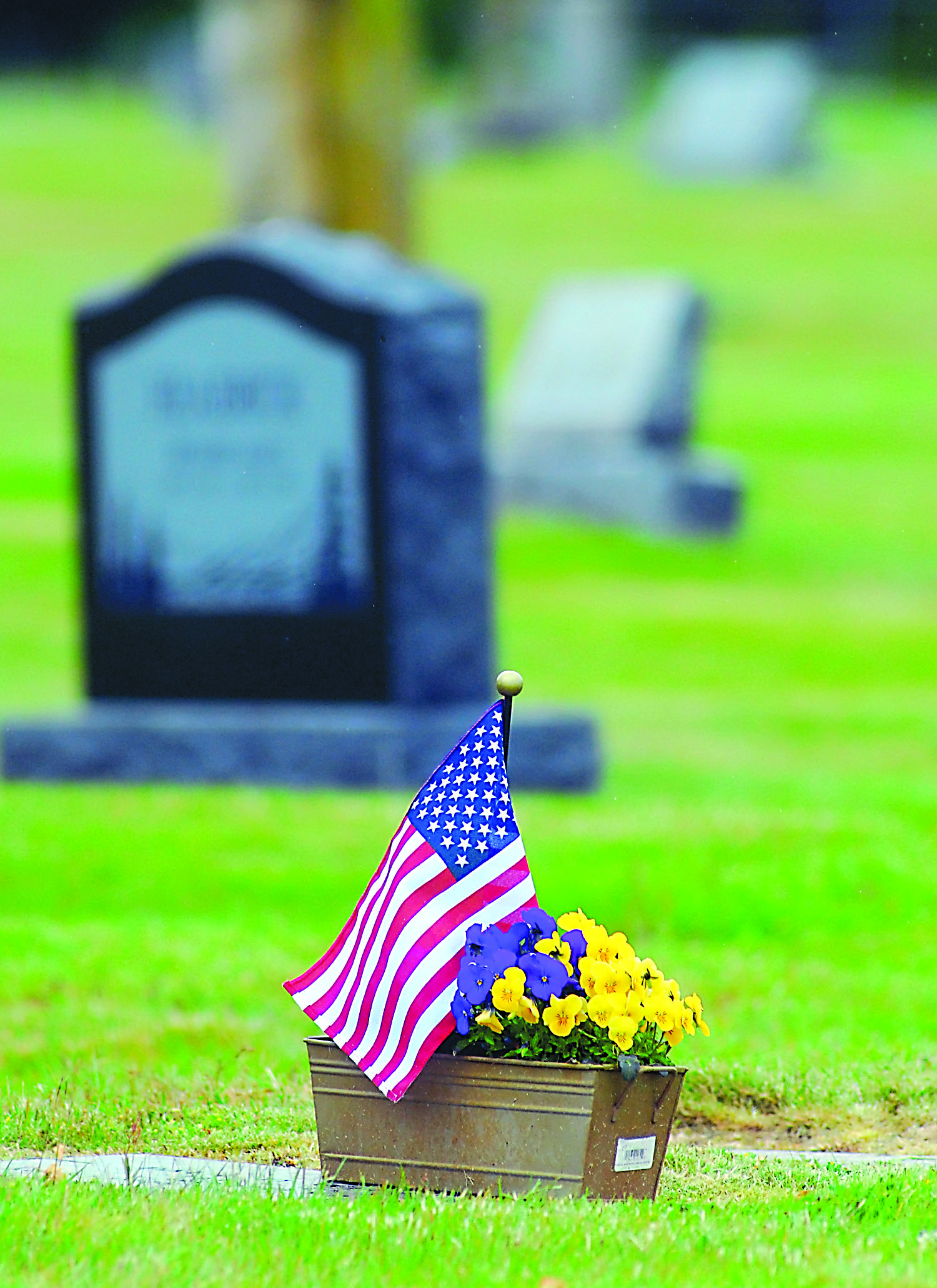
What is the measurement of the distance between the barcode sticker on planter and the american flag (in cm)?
43

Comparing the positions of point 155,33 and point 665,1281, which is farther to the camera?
point 155,33

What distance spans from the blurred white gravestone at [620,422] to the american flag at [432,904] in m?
14.2

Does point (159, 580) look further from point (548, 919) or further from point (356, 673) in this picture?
point (548, 919)

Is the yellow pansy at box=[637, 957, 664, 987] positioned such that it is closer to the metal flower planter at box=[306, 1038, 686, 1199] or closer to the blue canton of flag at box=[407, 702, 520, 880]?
the metal flower planter at box=[306, 1038, 686, 1199]

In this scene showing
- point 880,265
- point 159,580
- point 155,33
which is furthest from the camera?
point 155,33

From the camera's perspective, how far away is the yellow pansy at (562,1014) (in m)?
5.12

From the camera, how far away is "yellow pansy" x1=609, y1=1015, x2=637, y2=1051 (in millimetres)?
5121

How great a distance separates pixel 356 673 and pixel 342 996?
633 cm

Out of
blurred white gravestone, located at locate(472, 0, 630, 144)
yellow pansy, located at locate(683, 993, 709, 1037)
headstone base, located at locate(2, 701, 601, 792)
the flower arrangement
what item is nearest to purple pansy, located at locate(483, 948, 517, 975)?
the flower arrangement

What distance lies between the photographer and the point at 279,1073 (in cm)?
712

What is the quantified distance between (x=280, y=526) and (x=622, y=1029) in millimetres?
6907

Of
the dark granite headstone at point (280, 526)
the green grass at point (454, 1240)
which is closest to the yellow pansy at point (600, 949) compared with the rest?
the green grass at point (454, 1240)

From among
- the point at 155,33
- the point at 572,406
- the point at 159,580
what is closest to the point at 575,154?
the point at 155,33

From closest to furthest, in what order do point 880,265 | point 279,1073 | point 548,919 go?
point 548,919
point 279,1073
point 880,265
